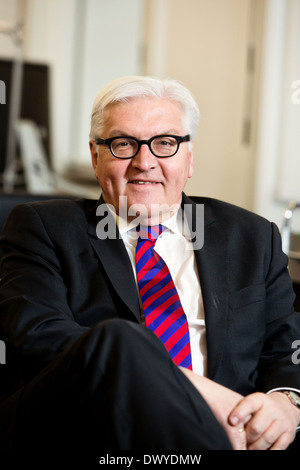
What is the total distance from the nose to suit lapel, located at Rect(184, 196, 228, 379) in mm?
186

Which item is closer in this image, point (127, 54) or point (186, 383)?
point (186, 383)

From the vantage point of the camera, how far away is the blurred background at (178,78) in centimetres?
374

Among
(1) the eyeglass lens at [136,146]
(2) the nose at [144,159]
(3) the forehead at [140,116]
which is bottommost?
(2) the nose at [144,159]

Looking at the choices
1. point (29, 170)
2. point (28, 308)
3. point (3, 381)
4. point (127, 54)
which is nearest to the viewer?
point (28, 308)

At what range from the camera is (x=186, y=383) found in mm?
1202

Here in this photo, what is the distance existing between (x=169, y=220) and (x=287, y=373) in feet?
1.57

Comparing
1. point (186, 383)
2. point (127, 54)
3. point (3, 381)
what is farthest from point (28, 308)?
point (127, 54)

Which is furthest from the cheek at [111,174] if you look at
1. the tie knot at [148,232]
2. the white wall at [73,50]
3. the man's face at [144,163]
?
the white wall at [73,50]

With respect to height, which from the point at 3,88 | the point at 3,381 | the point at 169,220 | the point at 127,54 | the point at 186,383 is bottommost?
the point at 3,381

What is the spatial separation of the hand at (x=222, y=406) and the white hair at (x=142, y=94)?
0.67 m

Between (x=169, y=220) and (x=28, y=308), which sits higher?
(x=169, y=220)

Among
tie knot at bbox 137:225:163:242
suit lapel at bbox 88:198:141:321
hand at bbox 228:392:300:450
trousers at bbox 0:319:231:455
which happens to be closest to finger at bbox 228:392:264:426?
hand at bbox 228:392:300:450

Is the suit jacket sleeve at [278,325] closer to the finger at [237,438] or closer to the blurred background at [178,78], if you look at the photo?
the finger at [237,438]

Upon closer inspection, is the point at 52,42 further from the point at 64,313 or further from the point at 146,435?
the point at 146,435
